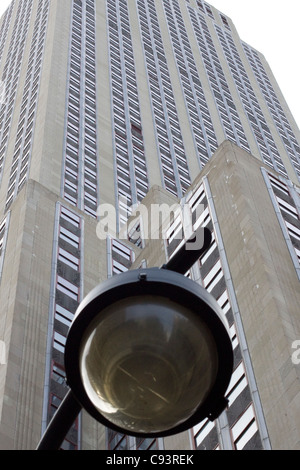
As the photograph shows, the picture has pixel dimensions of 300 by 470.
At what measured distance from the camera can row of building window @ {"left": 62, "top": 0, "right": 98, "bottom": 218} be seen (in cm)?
6159

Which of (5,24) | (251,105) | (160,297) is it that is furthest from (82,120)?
(160,297)

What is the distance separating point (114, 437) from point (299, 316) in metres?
11.4

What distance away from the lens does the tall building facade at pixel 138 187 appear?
97.5 feet

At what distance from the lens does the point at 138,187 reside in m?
68.9

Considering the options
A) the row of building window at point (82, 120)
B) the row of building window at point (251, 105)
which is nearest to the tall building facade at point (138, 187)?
the row of building window at point (82, 120)

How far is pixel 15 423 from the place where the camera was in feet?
103

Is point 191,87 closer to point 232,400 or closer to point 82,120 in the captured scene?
point 82,120

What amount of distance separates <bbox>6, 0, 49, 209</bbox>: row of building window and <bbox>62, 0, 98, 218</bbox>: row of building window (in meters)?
3.53

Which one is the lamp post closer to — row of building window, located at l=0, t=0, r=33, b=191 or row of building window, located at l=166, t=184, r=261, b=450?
row of building window, located at l=166, t=184, r=261, b=450

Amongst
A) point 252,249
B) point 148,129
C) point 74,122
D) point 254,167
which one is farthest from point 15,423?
point 148,129

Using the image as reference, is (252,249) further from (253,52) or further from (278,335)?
(253,52)

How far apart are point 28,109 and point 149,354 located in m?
74.9

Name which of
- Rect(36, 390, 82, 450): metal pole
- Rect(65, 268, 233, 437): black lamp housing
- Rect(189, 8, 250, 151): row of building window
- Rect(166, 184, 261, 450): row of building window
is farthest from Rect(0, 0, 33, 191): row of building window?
Rect(65, 268, 233, 437): black lamp housing

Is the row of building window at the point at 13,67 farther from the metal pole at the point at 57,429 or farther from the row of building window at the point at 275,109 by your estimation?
the metal pole at the point at 57,429
